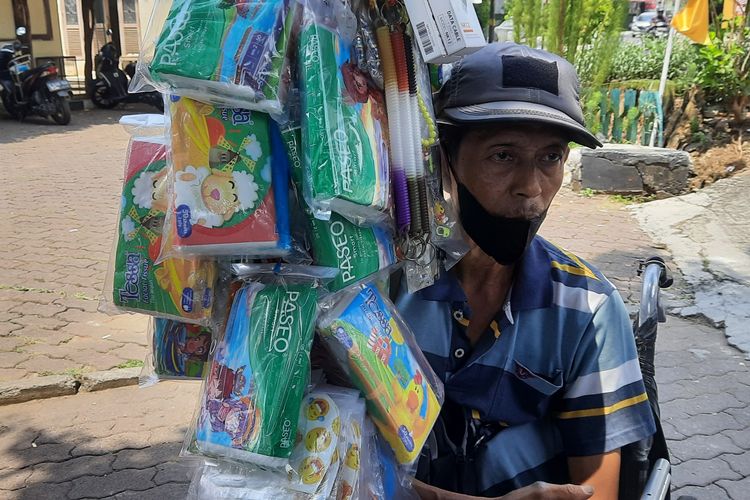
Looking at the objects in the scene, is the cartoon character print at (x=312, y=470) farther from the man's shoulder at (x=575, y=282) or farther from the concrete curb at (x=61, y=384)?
the concrete curb at (x=61, y=384)

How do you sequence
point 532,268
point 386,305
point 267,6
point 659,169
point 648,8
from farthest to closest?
1. point 648,8
2. point 659,169
3. point 532,268
4. point 386,305
5. point 267,6

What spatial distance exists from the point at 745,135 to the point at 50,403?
918 cm

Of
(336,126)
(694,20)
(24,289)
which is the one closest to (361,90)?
(336,126)

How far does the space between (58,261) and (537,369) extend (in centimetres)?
509

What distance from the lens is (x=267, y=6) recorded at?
949mm

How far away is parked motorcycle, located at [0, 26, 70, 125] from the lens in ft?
39.2

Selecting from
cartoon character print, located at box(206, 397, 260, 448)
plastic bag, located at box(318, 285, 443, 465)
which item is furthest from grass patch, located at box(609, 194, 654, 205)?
cartoon character print, located at box(206, 397, 260, 448)

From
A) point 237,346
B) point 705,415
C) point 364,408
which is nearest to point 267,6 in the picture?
point 237,346

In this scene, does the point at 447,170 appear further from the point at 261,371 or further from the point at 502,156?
the point at 261,371

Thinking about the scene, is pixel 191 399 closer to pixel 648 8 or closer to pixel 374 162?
pixel 374 162

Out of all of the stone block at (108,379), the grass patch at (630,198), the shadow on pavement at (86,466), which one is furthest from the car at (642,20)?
the shadow on pavement at (86,466)

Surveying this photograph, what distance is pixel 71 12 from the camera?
25922mm

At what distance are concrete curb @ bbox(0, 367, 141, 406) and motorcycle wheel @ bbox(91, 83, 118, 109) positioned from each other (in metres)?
12.3

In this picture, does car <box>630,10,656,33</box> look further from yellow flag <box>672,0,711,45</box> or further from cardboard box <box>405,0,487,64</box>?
cardboard box <box>405,0,487,64</box>
